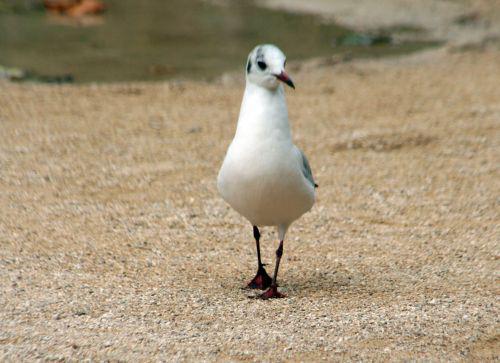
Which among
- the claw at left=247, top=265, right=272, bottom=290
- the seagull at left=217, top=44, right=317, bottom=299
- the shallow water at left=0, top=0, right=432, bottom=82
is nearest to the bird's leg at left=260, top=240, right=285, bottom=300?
the claw at left=247, top=265, right=272, bottom=290

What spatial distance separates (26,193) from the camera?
6477 mm

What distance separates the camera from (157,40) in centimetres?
1196

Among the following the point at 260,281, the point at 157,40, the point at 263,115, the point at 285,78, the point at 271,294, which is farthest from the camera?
the point at 157,40

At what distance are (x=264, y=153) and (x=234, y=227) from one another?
5.81 ft

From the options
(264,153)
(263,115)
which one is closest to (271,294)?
(264,153)

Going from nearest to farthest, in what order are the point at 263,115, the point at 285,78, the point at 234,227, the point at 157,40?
the point at 285,78
the point at 263,115
the point at 234,227
the point at 157,40

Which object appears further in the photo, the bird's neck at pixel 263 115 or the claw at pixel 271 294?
the claw at pixel 271 294

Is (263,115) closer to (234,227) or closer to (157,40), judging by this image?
(234,227)

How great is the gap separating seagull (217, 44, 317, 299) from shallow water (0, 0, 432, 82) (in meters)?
5.85

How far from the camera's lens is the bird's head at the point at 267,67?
428 centimetres

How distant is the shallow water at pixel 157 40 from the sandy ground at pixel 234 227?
110 cm

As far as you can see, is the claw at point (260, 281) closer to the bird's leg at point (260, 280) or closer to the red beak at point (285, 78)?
the bird's leg at point (260, 280)

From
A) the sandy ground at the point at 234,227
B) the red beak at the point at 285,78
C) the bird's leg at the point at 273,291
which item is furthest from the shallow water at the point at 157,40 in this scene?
the red beak at the point at 285,78

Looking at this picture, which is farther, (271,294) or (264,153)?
(271,294)
